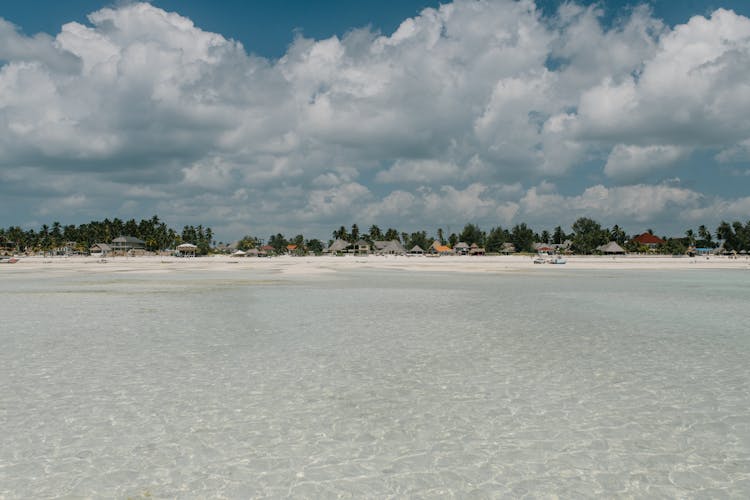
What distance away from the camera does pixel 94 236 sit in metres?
187

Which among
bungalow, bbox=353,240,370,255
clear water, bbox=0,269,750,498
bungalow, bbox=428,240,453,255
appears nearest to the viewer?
clear water, bbox=0,269,750,498

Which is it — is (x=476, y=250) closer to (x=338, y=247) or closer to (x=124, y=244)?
(x=338, y=247)

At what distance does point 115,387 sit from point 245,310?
41.4 feet

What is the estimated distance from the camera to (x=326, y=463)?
22.3 ft

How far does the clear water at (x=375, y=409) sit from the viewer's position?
6.28 meters

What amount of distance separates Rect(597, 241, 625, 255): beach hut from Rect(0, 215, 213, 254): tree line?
133 m

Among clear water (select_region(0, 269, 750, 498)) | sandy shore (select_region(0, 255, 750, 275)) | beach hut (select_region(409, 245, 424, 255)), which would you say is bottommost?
clear water (select_region(0, 269, 750, 498))

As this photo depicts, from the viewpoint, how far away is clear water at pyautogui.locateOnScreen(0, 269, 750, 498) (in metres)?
6.28

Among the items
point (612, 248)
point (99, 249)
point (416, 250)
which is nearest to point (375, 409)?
point (612, 248)

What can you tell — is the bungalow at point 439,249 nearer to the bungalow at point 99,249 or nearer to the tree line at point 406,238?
the tree line at point 406,238

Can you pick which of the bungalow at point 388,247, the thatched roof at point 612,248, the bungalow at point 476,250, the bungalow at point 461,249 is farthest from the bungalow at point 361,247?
the thatched roof at point 612,248

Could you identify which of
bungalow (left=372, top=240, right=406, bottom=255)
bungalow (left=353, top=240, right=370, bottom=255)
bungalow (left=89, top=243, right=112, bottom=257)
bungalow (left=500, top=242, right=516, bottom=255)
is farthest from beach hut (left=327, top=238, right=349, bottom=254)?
bungalow (left=89, top=243, right=112, bottom=257)

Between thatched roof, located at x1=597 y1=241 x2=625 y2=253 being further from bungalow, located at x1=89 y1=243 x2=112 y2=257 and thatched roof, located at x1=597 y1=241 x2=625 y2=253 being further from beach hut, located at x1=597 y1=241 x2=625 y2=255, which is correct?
bungalow, located at x1=89 y1=243 x2=112 y2=257

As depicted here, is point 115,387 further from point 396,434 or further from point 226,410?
point 396,434
